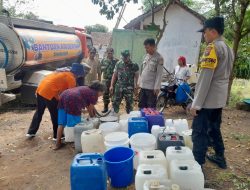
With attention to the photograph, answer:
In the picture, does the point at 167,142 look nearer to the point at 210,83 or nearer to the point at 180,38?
the point at 210,83

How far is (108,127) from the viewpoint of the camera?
15.6ft

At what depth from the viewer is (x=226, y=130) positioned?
6.29 metres

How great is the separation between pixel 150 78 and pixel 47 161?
8.44 ft

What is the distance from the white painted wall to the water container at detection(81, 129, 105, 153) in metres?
9.66

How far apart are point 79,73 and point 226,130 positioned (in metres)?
3.46

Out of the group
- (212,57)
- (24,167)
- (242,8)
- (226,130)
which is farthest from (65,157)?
(242,8)

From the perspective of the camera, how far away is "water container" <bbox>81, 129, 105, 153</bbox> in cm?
440

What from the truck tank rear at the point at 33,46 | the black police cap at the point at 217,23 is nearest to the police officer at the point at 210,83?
the black police cap at the point at 217,23

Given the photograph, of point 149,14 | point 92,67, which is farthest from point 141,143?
point 149,14

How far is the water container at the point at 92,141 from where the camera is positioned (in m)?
4.40

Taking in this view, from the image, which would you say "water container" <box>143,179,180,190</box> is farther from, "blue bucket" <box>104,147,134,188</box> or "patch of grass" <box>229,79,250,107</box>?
"patch of grass" <box>229,79,250,107</box>

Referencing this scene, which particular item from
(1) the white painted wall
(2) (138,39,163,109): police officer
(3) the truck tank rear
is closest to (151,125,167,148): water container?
(2) (138,39,163,109): police officer

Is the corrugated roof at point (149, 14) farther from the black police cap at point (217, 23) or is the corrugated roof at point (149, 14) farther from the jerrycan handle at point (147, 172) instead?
the jerrycan handle at point (147, 172)

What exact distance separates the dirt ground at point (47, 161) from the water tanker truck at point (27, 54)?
1.37m
